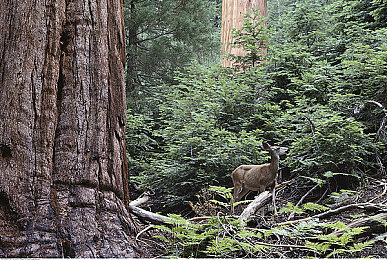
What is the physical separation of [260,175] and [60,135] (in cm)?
241

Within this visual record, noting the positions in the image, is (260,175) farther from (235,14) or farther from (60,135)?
(235,14)

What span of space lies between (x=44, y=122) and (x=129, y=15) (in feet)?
28.1

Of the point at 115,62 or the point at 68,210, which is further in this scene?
the point at 115,62

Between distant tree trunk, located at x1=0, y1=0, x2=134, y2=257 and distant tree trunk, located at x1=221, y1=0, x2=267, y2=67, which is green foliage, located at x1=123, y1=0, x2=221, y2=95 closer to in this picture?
distant tree trunk, located at x1=221, y1=0, x2=267, y2=67

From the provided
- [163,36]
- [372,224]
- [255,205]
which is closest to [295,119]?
[255,205]

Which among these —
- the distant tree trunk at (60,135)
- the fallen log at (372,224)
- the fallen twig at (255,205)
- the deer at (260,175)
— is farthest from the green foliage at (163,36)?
the fallen log at (372,224)

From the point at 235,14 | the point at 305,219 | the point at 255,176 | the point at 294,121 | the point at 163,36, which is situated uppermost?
the point at 235,14

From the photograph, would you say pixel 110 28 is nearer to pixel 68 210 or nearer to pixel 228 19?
pixel 68 210

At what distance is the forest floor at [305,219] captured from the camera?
2582 millimetres

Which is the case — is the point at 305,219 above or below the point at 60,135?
below

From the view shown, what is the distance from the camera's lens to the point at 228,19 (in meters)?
9.05

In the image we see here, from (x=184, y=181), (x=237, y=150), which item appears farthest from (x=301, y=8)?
(x=184, y=181)

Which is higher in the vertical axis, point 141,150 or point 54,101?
point 54,101

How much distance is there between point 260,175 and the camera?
392 centimetres
